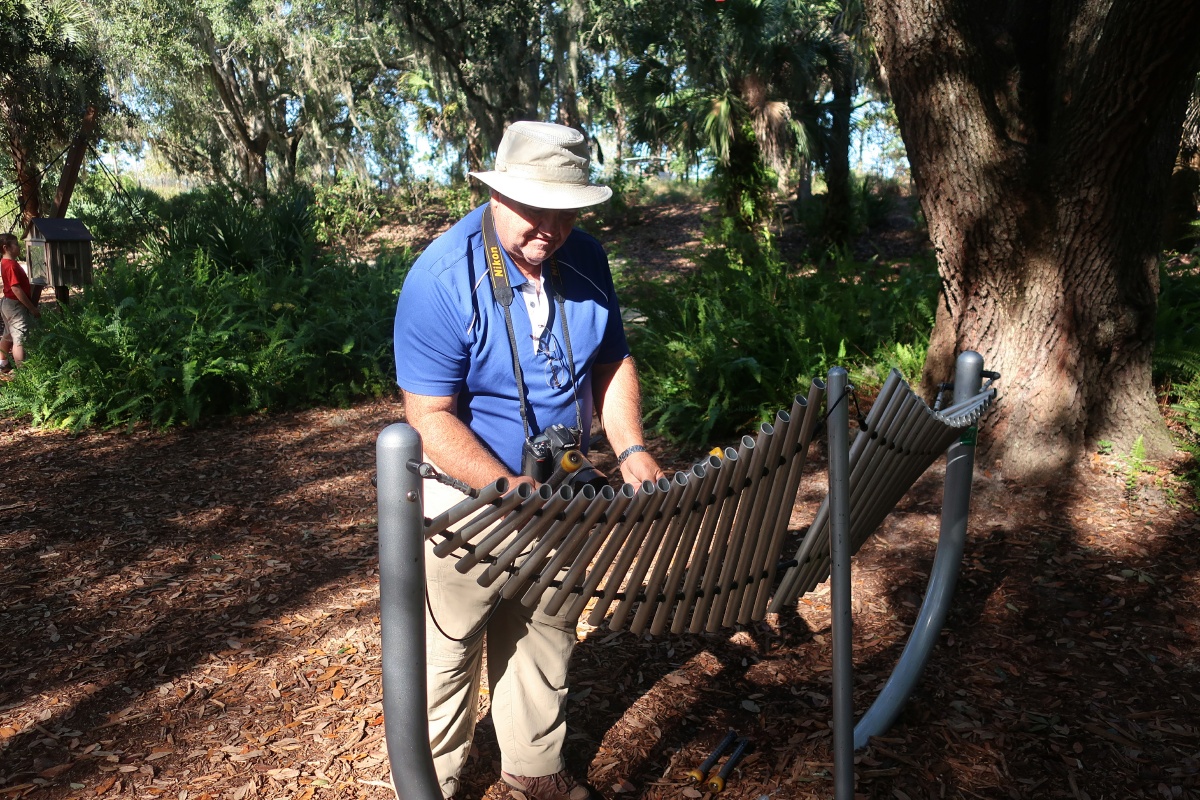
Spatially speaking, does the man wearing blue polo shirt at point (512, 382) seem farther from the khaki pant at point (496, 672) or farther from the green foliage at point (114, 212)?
the green foliage at point (114, 212)

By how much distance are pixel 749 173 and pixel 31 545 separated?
492 inches

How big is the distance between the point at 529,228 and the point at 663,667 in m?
2.08

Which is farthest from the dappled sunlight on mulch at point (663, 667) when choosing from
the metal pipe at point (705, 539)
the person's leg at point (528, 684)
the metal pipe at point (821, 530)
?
the metal pipe at point (705, 539)

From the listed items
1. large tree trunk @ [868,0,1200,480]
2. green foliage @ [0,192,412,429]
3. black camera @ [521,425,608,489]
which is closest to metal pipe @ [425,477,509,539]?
black camera @ [521,425,608,489]

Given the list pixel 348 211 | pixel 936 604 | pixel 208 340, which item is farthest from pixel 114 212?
pixel 936 604

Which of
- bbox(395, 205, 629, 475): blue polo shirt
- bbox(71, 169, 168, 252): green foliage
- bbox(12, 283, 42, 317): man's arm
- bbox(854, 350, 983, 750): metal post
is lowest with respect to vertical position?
bbox(854, 350, 983, 750): metal post

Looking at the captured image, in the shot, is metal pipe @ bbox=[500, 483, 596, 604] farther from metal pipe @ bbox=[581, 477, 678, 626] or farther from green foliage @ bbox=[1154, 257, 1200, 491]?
green foliage @ bbox=[1154, 257, 1200, 491]

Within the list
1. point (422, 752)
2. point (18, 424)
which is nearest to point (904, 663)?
point (422, 752)

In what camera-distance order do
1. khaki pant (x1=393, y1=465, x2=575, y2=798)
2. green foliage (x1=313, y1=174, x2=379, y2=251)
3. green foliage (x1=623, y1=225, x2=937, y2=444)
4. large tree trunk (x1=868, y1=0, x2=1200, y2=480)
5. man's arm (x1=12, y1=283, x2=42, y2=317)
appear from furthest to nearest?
green foliage (x1=313, y1=174, x2=379, y2=251), man's arm (x1=12, y1=283, x2=42, y2=317), green foliage (x1=623, y1=225, x2=937, y2=444), large tree trunk (x1=868, y1=0, x2=1200, y2=480), khaki pant (x1=393, y1=465, x2=575, y2=798)

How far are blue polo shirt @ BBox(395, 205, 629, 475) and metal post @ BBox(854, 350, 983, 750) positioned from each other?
1.24 m

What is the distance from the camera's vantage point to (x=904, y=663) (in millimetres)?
3119

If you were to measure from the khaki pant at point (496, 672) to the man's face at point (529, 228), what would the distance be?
66 cm

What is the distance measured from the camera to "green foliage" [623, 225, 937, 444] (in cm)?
618

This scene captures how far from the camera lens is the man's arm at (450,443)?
2.20 metres
